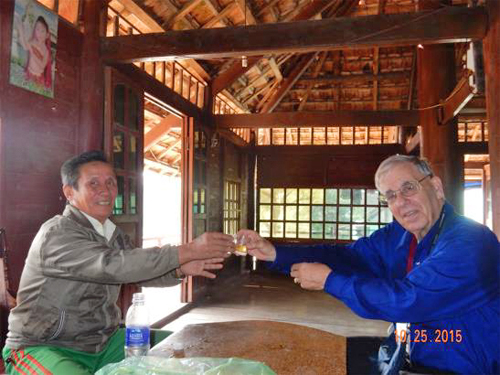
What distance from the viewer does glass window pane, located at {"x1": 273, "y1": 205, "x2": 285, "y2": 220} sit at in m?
10.7

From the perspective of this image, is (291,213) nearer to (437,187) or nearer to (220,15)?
(220,15)

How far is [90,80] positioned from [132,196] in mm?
1452

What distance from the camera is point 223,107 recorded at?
8.81 meters

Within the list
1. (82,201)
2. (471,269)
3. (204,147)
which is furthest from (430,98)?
(82,201)

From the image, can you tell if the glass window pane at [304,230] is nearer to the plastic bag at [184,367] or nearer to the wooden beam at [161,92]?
the wooden beam at [161,92]


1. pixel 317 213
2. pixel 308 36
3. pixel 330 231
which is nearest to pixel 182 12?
pixel 308 36

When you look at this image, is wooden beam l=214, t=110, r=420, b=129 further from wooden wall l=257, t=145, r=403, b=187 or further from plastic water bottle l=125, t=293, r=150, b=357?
plastic water bottle l=125, t=293, r=150, b=357

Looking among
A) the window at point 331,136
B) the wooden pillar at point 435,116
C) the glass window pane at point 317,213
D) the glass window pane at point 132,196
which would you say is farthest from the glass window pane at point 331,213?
the glass window pane at point 132,196

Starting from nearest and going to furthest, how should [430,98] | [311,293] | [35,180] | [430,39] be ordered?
[35,180], [430,39], [430,98], [311,293]

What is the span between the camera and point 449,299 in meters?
1.71

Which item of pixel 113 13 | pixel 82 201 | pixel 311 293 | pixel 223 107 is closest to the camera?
pixel 82 201

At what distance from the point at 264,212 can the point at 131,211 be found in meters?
6.32

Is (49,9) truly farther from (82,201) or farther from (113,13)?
(82,201)

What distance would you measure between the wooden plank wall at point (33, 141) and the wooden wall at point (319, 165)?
23.6ft
